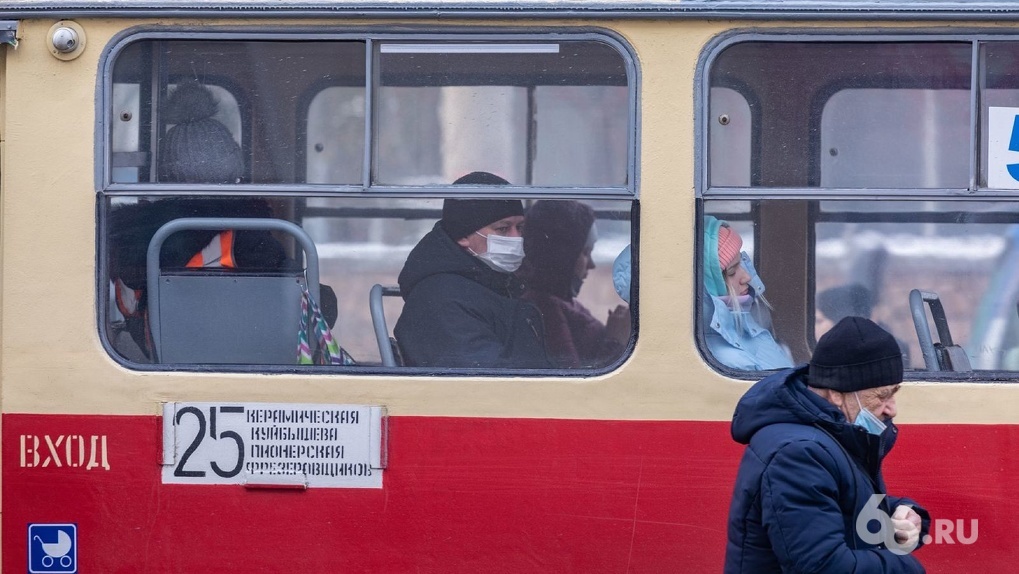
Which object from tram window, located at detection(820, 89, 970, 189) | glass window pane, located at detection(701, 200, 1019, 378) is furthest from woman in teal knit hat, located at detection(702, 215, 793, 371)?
tram window, located at detection(820, 89, 970, 189)

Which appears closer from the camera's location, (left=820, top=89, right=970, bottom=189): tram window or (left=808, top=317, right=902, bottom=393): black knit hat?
(left=808, top=317, right=902, bottom=393): black knit hat

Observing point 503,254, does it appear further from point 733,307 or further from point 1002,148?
point 1002,148

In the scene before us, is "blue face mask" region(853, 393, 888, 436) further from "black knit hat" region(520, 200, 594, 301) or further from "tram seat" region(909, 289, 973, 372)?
"black knit hat" region(520, 200, 594, 301)

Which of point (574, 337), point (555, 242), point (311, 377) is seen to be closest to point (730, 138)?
point (555, 242)

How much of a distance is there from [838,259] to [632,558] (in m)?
1.11

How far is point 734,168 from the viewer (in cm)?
314

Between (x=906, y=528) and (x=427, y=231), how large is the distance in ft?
5.19

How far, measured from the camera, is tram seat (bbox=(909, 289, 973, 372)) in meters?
3.17

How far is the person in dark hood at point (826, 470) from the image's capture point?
7.52ft

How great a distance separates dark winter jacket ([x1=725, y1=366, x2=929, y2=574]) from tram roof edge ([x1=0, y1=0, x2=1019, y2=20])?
1.18 m

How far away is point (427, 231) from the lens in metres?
3.19

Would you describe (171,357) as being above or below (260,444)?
above

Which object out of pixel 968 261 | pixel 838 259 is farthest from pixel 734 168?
pixel 968 261

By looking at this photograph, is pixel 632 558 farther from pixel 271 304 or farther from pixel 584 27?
pixel 584 27
